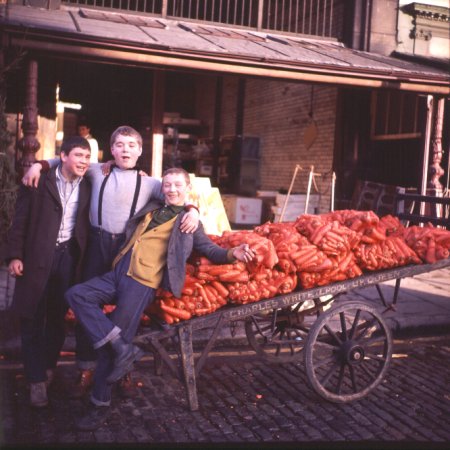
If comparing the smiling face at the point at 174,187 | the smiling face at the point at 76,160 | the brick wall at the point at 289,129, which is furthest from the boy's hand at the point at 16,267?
the brick wall at the point at 289,129

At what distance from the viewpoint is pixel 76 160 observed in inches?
156

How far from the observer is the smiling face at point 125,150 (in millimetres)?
4000

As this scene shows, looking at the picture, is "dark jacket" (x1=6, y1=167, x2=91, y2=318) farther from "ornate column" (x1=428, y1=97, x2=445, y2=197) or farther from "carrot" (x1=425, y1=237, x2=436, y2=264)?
"ornate column" (x1=428, y1=97, x2=445, y2=197)

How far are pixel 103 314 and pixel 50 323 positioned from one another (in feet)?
2.23

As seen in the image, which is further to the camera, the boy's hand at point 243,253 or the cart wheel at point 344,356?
the cart wheel at point 344,356

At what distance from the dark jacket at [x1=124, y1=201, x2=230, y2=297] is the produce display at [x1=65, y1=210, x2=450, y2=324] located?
9 centimetres

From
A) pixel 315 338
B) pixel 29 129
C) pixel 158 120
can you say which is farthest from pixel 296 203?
Result: pixel 315 338

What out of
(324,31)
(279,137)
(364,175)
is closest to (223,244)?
(364,175)

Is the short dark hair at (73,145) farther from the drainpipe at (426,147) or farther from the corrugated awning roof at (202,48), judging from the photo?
the drainpipe at (426,147)

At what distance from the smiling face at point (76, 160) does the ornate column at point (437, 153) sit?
7.99 m

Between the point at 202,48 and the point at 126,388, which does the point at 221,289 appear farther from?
the point at 202,48

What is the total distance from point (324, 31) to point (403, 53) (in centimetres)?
171

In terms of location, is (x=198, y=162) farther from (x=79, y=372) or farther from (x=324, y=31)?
(x=79, y=372)

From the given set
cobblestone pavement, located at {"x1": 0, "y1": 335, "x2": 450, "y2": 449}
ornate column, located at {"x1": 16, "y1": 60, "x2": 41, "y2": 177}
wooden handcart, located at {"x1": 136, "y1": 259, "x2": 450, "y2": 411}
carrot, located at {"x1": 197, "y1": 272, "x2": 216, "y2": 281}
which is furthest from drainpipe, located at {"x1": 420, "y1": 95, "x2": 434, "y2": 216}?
carrot, located at {"x1": 197, "y1": 272, "x2": 216, "y2": 281}
